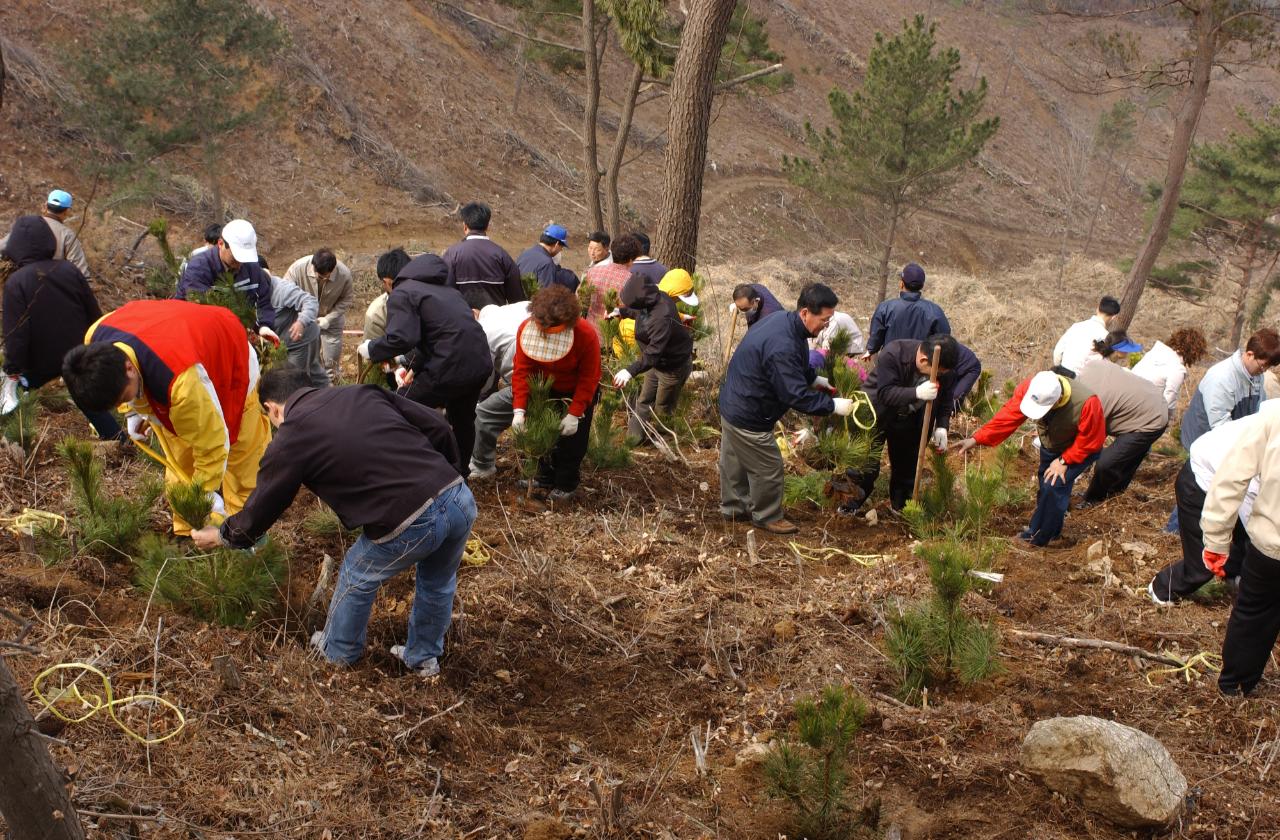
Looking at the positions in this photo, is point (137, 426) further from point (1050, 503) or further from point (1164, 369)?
point (1164, 369)

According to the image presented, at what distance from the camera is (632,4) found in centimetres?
989

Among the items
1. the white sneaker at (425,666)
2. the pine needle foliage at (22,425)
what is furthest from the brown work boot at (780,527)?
the pine needle foliage at (22,425)

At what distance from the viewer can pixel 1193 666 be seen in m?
4.12

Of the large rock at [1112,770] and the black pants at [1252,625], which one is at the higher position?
the black pants at [1252,625]

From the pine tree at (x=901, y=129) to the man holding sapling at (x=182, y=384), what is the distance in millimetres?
17173

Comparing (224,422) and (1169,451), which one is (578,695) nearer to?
(224,422)

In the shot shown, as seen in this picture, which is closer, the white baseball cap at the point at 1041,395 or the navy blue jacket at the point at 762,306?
the white baseball cap at the point at 1041,395

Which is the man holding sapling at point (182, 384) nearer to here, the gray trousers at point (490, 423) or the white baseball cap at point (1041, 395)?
the gray trousers at point (490, 423)

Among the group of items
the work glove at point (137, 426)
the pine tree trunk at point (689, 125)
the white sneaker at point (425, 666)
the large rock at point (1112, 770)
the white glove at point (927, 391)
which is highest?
the pine tree trunk at point (689, 125)

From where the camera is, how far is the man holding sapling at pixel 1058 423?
5090mm

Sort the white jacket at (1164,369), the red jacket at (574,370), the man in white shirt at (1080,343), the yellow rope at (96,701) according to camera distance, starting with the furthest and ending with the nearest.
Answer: the man in white shirt at (1080,343) < the white jacket at (1164,369) < the red jacket at (574,370) < the yellow rope at (96,701)

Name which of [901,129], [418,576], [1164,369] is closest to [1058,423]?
[1164,369]

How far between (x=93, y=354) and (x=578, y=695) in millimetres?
2169

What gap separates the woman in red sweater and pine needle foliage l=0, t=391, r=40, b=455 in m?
2.45
